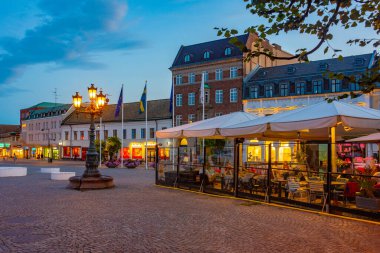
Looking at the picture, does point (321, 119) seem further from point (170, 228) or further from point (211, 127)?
point (211, 127)

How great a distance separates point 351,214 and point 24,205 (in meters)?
10.1

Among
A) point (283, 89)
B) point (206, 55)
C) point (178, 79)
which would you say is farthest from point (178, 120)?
point (283, 89)

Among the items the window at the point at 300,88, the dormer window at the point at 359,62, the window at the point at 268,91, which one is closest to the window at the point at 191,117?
the window at the point at 268,91

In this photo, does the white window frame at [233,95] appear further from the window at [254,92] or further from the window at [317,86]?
the window at [317,86]

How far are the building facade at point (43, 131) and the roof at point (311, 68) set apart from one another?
4267 cm

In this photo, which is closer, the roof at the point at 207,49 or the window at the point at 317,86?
the window at the point at 317,86

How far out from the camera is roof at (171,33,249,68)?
52.6m

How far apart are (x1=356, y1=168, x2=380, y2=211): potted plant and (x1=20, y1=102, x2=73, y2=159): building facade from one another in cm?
6835

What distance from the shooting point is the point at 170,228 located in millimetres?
9289

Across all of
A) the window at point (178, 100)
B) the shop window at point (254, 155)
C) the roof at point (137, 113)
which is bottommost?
the shop window at point (254, 155)

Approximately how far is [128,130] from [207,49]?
18515 millimetres

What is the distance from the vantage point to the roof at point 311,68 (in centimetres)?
4262

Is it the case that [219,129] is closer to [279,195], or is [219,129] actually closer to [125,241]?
[279,195]

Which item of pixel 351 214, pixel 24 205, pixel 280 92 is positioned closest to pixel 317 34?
pixel 351 214
